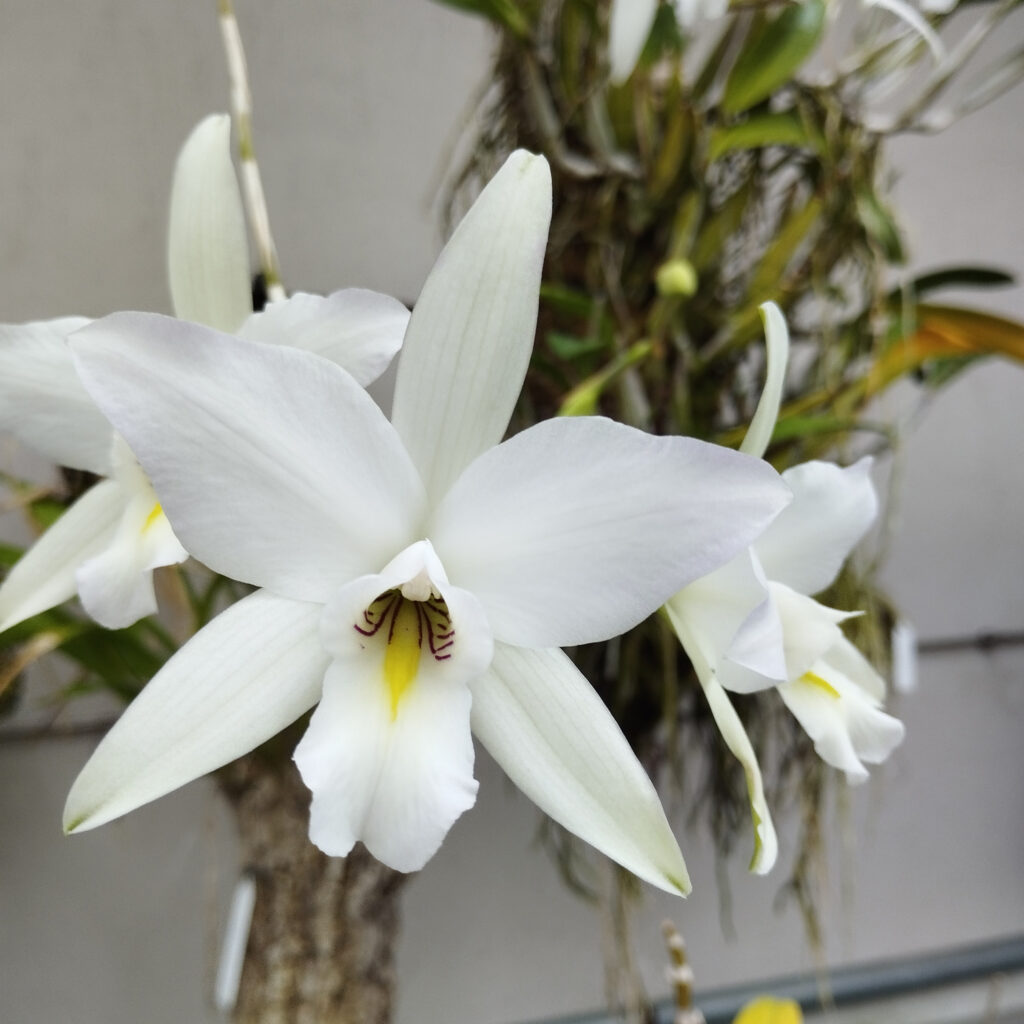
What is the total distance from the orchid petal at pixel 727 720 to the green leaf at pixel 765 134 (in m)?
0.59

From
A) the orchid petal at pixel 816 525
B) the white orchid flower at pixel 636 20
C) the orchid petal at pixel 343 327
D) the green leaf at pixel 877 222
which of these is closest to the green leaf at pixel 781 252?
the green leaf at pixel 877 222

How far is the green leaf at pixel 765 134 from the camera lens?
696 millimetres

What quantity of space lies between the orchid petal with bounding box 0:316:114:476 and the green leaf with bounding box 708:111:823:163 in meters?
0.63

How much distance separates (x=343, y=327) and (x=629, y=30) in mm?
470

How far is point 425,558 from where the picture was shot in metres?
0.27

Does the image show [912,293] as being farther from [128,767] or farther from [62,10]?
[62,10]

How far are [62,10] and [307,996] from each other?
1.18 metres

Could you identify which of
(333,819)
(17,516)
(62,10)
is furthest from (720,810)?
(62,10)

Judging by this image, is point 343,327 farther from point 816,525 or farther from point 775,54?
point 775,54

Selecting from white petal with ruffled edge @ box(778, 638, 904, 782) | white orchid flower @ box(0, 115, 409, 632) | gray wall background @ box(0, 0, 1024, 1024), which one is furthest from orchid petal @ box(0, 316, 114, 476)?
gray wall background @ box(0, 0, 1024, 1024)

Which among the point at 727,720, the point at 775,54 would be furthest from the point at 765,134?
the point at 727,720

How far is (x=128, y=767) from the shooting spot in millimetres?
255

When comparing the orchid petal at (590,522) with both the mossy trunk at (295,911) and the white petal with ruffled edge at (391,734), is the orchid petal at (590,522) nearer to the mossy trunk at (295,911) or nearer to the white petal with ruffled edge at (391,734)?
the white petal with ruffled edge at (391,734)

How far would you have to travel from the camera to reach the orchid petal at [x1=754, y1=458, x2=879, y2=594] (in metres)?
0.33
